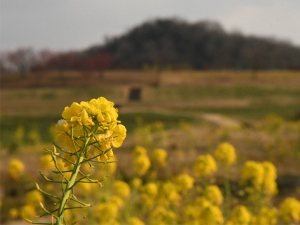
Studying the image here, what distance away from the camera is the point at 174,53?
29.0m

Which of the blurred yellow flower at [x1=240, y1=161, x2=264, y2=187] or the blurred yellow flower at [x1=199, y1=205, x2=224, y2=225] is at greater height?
the blurred yellow flower at [x1=240, y1=161, x2=264, y2=187]

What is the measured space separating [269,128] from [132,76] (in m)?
9.55

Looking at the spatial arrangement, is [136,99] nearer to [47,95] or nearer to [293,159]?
[47,95]

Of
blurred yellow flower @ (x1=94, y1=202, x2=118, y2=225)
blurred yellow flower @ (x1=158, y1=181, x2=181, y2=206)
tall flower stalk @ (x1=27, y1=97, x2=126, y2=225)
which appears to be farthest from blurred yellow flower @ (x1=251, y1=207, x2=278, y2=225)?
tall flower stalk @ (x1=27, y1=97, x2=126, y2=225)

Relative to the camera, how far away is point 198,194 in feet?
Answer: 19.0

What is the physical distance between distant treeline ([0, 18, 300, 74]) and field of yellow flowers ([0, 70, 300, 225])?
2.35 m

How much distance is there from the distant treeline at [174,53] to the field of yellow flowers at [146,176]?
235 cm

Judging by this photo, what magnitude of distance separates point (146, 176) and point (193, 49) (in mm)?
24245

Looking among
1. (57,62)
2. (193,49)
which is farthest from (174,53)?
(57,62)

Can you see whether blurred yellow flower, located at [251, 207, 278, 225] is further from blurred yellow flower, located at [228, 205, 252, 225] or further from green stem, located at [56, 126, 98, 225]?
green stem, located at [56, 126, 98, 225]

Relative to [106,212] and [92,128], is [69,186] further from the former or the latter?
[106,212]

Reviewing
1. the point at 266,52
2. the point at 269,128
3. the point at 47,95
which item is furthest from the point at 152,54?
the point at 269,128

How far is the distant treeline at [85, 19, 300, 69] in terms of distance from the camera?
24391 millimetres

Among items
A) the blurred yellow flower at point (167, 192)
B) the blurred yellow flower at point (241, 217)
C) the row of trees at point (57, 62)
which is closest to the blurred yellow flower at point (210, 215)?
the blurred yellow flower at point (241, 217)
